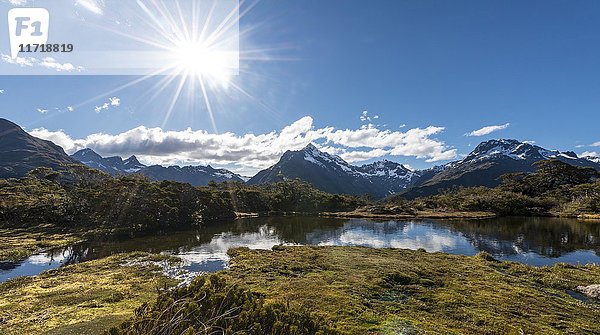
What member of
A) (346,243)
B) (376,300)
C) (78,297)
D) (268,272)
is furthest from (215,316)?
(346,243)

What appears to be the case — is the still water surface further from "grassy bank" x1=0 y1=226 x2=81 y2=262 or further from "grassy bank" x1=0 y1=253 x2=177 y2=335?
"grassy bank" x1=0 y1=253 x2=177 y2=335

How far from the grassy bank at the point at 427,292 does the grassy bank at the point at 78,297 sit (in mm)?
9077

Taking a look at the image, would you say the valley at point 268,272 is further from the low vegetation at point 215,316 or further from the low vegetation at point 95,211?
the low vegetation at point 95,211

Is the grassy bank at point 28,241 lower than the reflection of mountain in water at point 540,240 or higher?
higher

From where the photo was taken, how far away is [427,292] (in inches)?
972

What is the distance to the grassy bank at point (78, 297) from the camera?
60.2ft

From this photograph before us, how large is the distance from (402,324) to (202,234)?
195ft

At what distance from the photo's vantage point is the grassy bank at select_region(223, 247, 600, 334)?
18328 millimetres

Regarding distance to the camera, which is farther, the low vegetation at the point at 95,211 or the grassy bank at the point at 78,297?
the low vegetation at the point at 95,211

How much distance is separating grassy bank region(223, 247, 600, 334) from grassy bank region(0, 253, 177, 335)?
29.8 feet

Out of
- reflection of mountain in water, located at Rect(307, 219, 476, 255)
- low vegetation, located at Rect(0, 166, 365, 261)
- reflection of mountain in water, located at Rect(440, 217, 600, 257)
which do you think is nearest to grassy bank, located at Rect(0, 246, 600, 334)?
reflection of mountain in water, located at Rect(440, 217, 600, 257)

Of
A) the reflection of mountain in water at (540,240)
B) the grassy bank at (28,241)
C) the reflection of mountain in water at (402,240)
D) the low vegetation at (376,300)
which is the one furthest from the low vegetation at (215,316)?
the reflection of mountain in water at (540,240)

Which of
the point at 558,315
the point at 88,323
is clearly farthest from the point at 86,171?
the point at 558,315

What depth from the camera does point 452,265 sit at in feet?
117
